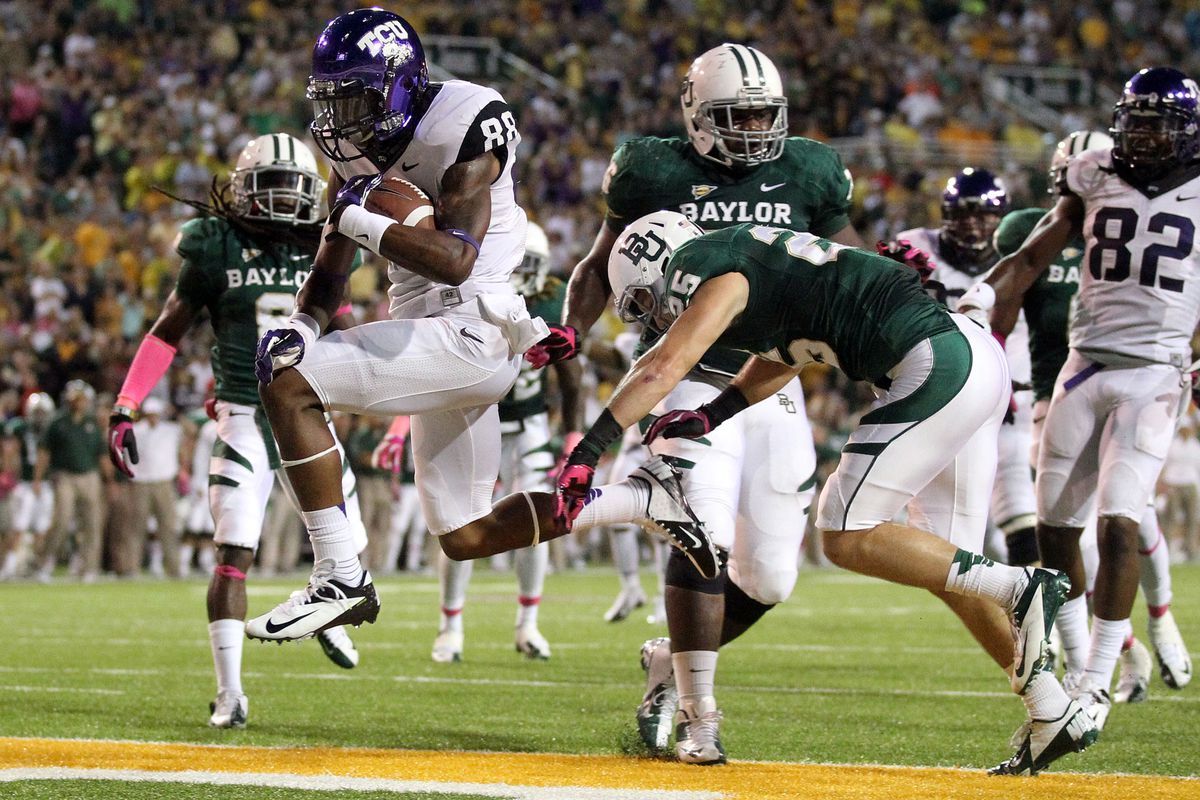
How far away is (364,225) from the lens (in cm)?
428

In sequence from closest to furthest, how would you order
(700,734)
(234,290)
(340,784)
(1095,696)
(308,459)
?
1. (340,784)
2. (308,459)
3. (700,734)
4. (1095,696)
5. (234,290)

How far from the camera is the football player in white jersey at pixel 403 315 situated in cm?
434

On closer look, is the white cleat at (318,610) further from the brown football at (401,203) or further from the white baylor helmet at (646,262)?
the white baylor helmet at (646,262)

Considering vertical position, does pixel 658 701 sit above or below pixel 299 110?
below

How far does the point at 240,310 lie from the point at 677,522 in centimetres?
231

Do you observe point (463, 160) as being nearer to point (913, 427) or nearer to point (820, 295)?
point (820, 295)

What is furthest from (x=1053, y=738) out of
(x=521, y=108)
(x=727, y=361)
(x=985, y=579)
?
(x=521, y=108)

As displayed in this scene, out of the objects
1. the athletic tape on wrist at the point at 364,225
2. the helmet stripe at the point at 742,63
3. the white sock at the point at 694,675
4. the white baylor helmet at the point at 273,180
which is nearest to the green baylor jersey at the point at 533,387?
the white baylor helmet at the point at 273,180

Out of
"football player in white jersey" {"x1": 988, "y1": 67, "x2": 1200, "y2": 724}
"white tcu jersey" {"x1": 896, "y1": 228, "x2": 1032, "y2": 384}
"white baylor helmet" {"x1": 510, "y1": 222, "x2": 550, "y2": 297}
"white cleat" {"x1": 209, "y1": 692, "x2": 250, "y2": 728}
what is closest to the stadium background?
"white baylor helmet" {"x1": 510, "y1": 222, "x2": 550, "y2": 297}

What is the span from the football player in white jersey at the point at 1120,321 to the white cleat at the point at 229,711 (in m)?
2.85

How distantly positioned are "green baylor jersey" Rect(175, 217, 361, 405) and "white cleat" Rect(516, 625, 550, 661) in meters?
2.51

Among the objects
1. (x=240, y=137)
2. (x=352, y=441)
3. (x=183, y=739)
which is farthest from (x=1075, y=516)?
(x=240, y=137)

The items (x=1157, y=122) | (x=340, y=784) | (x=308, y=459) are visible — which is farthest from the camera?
(x=1157, y=122)

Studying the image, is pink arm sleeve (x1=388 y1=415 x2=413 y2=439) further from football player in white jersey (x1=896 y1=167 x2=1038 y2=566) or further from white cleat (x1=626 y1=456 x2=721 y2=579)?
football player in white jersey (x1=896 y1=167 x2=1038 y2=566)
